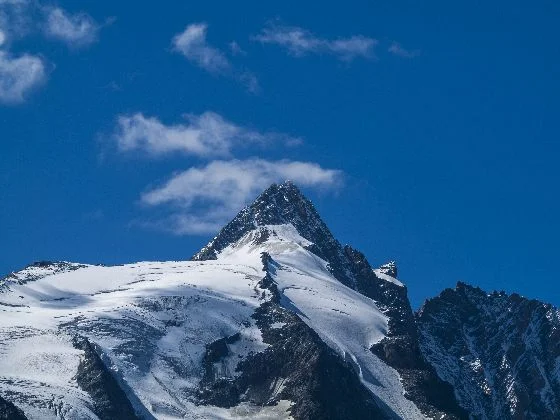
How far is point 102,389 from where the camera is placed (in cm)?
18062

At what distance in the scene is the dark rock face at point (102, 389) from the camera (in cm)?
17638

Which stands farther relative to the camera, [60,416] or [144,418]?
[144,418]

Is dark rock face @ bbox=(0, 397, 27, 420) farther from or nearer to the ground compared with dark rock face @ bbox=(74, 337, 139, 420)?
nearer to the ground

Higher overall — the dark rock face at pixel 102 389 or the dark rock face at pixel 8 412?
the dark rock face at pixel 102 389

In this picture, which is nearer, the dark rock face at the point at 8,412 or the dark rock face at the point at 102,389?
the dark rock face at the point at 8,412

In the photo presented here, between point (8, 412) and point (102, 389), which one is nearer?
point (8, 412)

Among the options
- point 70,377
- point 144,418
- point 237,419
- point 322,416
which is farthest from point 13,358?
point 322,416

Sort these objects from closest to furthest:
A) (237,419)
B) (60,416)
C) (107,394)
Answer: (60,416) → (107,394) → (237,419)

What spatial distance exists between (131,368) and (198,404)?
11.9 metres

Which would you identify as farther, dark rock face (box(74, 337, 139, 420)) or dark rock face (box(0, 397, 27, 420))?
dark rock face (box(74, 337, 139, 420))

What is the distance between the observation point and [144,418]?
181 meters

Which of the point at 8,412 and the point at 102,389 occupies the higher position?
the point at 102,389

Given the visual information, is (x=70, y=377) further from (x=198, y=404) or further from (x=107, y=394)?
(x=198, y=404)

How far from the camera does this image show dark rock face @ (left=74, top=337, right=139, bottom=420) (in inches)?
6944
